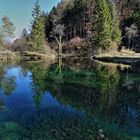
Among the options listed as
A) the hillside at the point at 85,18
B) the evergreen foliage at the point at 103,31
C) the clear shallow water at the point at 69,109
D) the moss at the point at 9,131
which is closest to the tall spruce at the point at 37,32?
the hillside at the point at 85,18

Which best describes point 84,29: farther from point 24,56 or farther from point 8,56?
point 8,56

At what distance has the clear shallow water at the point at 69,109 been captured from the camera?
53.3 ft

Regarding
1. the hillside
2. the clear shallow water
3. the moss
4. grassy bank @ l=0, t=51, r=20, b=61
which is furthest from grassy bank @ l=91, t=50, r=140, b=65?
the moss

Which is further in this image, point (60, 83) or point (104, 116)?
point (60, 83)

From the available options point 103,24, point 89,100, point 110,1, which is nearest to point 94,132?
point 89,100

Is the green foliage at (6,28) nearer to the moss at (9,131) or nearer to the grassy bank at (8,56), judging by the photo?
the grassy bank at (8,56)

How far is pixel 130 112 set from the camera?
2091cm

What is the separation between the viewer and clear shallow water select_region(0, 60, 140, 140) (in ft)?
53.3

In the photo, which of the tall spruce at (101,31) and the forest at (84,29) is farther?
the forest at (84,29)

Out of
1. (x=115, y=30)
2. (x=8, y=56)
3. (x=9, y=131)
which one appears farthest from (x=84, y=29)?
(x=9, y=131)

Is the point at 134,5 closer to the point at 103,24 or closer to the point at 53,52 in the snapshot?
the point at 103,24

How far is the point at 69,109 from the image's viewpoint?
21.5 m

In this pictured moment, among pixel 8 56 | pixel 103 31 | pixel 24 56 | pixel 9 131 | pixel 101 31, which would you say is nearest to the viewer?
pixel 9 131

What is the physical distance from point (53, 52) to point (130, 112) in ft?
→ 194
